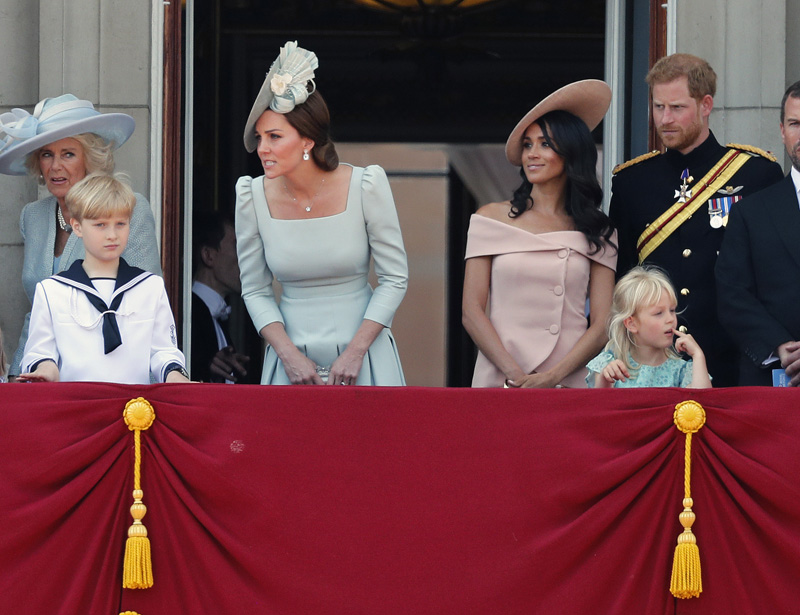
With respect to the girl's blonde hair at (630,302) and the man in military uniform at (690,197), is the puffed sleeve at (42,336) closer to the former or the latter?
the girl's blonde hair at (630,302)

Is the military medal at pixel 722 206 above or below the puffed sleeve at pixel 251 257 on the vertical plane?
above

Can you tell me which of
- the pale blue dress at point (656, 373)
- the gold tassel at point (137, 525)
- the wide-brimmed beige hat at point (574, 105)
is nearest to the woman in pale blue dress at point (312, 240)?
the wide-brimmed beige hat at point (574, 105)

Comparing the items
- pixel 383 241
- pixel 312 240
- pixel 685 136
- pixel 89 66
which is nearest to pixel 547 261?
→ pixel 383 241

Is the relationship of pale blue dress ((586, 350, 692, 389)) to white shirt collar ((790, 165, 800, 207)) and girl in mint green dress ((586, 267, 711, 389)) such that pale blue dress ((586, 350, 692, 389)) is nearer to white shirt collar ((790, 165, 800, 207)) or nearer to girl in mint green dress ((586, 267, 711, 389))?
girl in mint green dress ((586, 267, 711, 389))

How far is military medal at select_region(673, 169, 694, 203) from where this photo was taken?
Answer: 4.82 metres

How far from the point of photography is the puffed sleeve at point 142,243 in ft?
15.5

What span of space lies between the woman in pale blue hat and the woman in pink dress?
111cm

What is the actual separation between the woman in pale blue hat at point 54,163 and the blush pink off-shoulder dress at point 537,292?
1.13 metres

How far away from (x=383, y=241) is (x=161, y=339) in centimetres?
80

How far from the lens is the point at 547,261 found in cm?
469

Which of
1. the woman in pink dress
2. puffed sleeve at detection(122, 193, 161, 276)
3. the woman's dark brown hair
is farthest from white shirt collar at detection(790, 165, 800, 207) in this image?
puffed sleeve at detection(122, 193, 161, 276)

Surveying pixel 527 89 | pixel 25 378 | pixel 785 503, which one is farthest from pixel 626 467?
pixel 527 89

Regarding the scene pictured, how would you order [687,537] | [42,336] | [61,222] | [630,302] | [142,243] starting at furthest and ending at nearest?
1. [61,222]
2. [142,243]
3. [630,302]
4. [42,336]
5. [687,537]

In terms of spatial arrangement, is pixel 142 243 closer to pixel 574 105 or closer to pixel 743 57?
pixel 574 105
